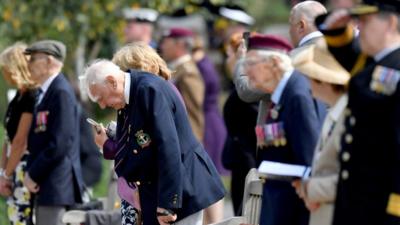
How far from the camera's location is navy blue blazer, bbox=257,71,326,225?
534cm

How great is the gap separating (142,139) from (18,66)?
2.32m

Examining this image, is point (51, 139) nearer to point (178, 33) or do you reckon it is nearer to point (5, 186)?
point (5, 186)

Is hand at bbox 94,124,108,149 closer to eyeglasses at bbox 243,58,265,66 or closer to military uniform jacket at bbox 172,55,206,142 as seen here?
eyeglasses at bbox 243,58,265,66

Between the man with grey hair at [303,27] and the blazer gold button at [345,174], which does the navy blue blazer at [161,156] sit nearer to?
the man with grey hair at [303,27]

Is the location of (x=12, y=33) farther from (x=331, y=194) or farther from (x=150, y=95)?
(x=331, y=194)

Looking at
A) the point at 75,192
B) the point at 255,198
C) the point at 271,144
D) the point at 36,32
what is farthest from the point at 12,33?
the point at 271,144

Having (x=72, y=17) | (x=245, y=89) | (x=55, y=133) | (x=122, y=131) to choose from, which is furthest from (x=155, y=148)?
(x=72, y=17)

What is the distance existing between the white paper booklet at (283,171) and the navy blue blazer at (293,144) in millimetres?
26

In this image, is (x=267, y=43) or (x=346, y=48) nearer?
(x=346, y=48)

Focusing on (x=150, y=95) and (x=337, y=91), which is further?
(x=150, y=95)

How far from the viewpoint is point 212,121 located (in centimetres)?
1088

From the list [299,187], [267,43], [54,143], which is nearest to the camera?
[299,187]

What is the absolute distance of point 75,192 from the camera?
8.33m

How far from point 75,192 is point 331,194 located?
351 centimetres
